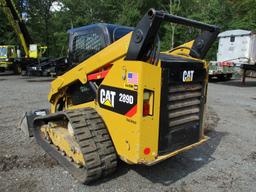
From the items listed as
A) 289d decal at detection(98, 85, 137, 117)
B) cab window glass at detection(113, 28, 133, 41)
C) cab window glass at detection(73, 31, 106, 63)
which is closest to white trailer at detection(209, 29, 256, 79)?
cab window glass at detection(113, 28, 133, 41)

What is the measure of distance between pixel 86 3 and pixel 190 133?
31.7 metres

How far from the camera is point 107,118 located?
353 cm

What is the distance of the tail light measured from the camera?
306 cm

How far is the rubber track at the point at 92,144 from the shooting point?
3.36m

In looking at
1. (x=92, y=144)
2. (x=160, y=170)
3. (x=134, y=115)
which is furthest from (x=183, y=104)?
(x=92, y=144)

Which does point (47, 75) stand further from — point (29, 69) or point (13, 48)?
point (13, 48)

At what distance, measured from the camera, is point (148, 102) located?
3.11 metres

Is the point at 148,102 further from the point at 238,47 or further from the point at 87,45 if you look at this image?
the point at 238,47

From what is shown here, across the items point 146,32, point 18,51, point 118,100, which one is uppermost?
point 146,32

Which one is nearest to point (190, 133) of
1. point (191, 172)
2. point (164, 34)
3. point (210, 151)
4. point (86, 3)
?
point (191, 172)

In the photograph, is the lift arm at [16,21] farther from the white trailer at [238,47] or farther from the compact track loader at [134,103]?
the compact track loader at [134,103]

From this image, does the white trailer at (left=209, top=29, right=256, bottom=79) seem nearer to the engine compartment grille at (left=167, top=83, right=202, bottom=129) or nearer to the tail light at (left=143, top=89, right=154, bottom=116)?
the engine compartment grille at (left=167, top=83, right=202, bottom=129)

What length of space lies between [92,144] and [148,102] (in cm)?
88

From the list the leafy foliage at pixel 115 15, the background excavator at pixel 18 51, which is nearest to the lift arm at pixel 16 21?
the background excavator at pixel 18 51
